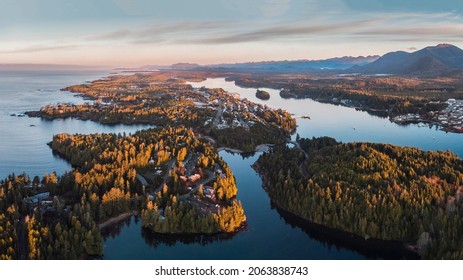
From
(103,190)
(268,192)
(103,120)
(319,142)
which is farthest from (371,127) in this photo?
(103,190)

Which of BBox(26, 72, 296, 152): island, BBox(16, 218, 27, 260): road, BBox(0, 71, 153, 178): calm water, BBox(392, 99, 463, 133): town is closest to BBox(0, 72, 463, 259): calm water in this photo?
BBox(0, 71, 153, 178): calm water

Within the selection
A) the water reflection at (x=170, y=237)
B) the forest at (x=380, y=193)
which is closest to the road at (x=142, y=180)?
the water reflection at (x=170, y=237)

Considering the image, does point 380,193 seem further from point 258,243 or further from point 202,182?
point 202,182

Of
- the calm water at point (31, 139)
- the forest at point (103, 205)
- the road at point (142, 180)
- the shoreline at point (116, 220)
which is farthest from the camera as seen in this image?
the calm water at point (31, 139)

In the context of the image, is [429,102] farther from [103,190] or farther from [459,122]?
[103,190]

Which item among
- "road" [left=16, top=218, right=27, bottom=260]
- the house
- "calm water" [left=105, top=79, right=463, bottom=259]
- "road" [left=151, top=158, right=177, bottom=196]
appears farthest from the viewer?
"road" [left=151, top=158, right=177, bottom=196]

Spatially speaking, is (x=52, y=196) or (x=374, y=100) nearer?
(x=52, y=196)

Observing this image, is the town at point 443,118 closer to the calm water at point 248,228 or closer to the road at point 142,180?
the calm water at point 248,228

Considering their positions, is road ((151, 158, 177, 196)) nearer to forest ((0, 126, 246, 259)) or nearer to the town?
forest ((0, 126, 246, 259))
